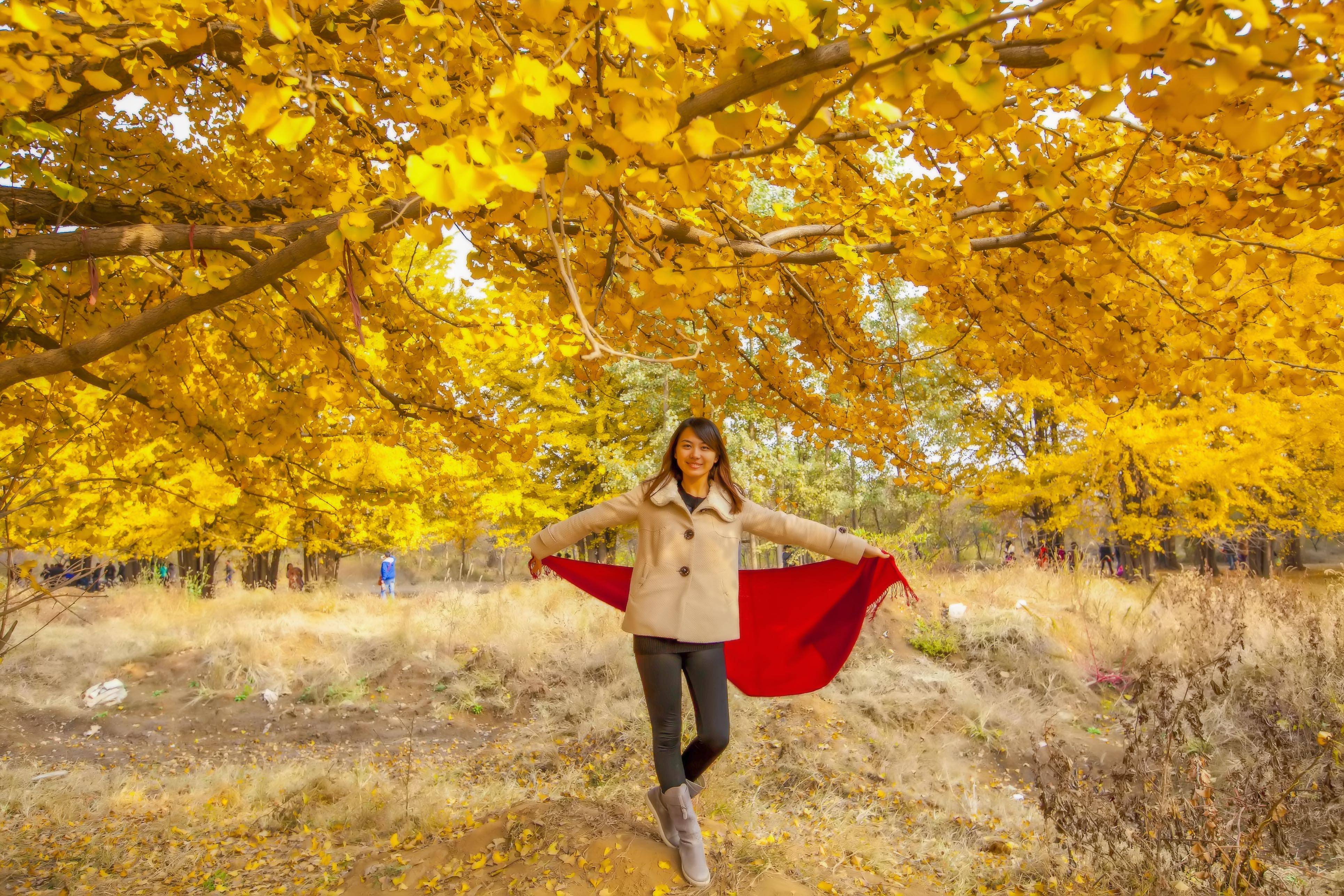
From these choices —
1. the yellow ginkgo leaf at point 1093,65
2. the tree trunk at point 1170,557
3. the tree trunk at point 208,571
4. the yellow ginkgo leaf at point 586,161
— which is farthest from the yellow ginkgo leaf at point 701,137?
the tree trunk at point 1170,557

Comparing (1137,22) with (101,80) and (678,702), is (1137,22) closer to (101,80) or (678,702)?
(101,80)

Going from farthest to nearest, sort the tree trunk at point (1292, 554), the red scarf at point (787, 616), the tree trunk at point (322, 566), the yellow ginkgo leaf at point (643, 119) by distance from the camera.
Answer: the tree trunk at point (322, 566) < the tree trunk at point (1292, 554) < the red scarf at point (787, 616) < the yellow ginkgo leaf at point (643, 119)

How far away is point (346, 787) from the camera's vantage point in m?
5.36

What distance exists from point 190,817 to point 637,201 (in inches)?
190

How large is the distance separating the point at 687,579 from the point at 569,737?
13.9 ft

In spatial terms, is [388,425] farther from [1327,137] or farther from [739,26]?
[1327,137]

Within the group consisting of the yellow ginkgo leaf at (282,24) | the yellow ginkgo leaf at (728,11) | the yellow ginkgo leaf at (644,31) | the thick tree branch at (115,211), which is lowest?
the yellow ginkgo leaf at (644,31)

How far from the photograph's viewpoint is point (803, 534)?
10.5 ft

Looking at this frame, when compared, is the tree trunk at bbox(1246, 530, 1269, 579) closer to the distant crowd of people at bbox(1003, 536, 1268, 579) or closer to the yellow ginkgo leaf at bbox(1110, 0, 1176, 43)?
the distant crowd of people at bbox(1003, 536, 1268, 579)

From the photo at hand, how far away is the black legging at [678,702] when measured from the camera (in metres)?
3.01

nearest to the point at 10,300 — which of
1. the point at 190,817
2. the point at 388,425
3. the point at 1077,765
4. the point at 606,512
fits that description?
the point at 388,425

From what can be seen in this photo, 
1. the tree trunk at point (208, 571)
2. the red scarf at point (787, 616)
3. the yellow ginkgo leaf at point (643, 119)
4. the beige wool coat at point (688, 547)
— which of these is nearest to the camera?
the yellow ginkgo leaf at point (643, 119)

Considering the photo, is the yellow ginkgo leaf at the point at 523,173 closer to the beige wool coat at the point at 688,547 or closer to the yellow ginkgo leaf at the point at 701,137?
the yellow ginkgo leaf at the point at 701,137

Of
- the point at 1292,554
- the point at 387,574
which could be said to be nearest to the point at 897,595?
the point at 387,574
